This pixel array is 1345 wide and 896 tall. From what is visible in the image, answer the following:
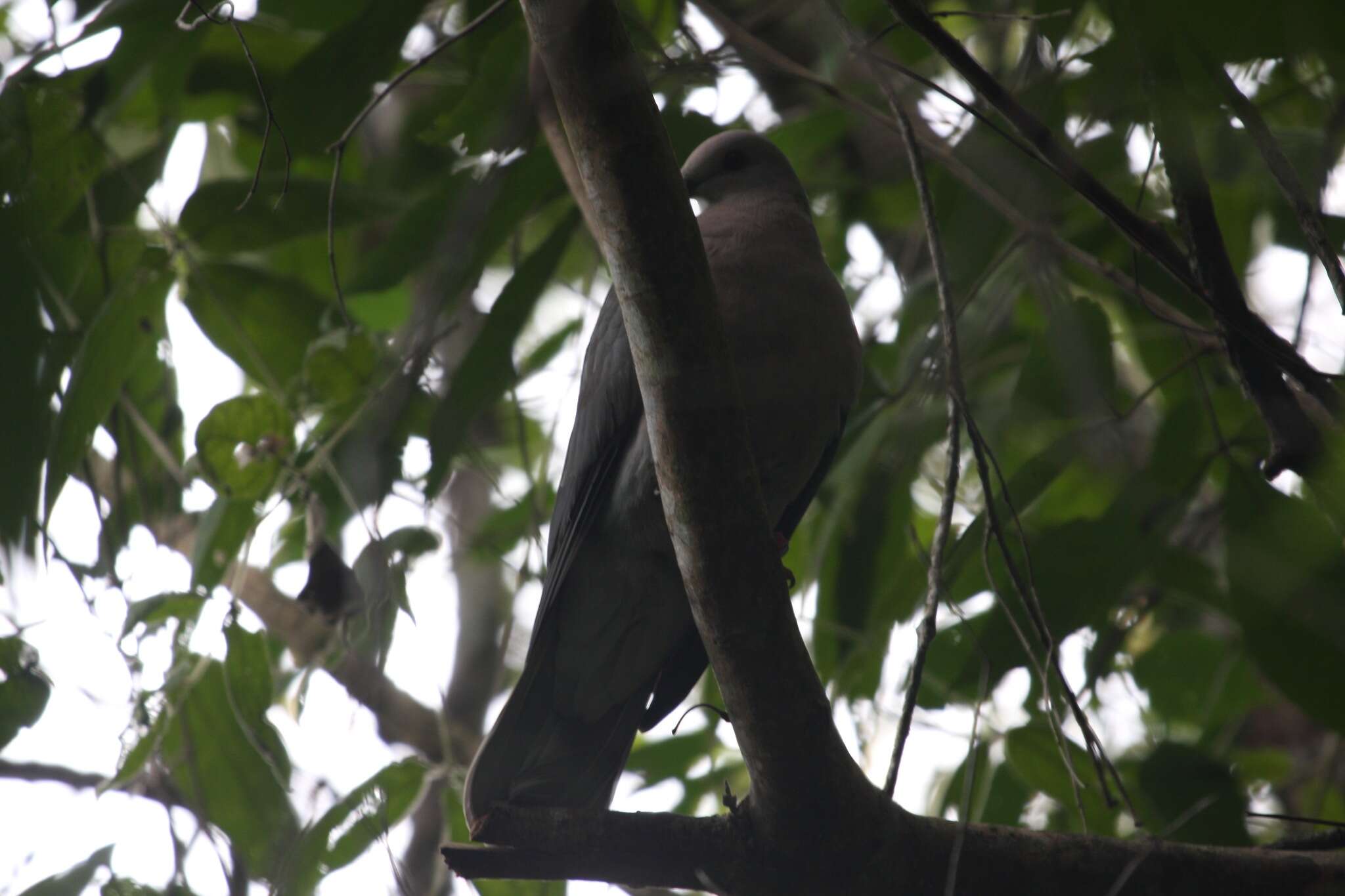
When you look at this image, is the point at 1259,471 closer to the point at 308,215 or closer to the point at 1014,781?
the point at 1014,781

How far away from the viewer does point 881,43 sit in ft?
9.40

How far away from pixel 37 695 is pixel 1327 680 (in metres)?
2.58

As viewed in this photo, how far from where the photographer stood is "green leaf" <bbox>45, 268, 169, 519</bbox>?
93.7 inches

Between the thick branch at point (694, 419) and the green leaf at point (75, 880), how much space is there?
4.74 ft

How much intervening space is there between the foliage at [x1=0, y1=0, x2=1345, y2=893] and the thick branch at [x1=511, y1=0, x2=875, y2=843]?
29cm

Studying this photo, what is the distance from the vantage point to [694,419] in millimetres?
1634

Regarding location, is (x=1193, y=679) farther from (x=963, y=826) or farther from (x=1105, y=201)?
(x=1105, y=201)

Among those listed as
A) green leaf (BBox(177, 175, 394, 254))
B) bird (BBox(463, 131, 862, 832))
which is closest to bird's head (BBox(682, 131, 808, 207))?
bird (BBox(463, 131, 862, 832))

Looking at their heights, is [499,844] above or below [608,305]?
below

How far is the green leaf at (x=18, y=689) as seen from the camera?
2.35 metres

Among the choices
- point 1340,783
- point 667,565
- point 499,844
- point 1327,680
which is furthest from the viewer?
point 1340,783

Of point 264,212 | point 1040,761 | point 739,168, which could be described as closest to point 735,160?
point 739,168

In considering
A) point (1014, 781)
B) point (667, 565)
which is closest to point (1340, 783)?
point (1014, 781)

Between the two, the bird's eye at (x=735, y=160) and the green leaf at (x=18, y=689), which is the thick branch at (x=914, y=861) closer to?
the green leaf at (x=18, y=689)
